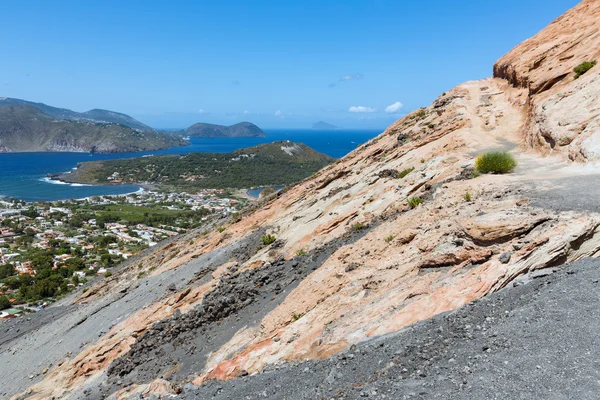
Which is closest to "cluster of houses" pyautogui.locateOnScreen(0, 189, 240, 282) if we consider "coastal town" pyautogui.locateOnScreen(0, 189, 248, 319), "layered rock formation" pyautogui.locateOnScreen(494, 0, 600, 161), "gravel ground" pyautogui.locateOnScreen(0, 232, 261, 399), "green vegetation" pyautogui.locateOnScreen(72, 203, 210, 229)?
"coastal town" pyautogui.locateOnScreen(0, 189, 248, 319)

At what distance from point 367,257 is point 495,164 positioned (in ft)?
19.3

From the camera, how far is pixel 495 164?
1372 cm

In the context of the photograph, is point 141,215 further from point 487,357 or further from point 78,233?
point 487,357

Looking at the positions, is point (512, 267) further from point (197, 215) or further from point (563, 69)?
point (197, 215)

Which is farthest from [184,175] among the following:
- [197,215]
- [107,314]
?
[107,314]

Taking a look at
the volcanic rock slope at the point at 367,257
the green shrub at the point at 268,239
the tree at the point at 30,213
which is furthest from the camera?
the tree at the point at 30,213

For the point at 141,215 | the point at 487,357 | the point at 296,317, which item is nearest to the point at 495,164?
the point at 296,317

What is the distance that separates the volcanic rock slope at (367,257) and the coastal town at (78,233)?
56.5 feet

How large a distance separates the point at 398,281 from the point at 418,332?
8.10ft

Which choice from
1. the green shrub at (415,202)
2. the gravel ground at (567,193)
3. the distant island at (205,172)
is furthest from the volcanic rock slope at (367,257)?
the distant island at (205,172)

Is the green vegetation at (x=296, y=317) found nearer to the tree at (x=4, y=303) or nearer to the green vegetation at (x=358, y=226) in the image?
the green vegetation at (x=358, y=226)

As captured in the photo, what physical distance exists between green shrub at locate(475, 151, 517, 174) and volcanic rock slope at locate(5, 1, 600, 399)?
0.59 metres

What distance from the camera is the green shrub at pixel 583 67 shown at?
17.6 m

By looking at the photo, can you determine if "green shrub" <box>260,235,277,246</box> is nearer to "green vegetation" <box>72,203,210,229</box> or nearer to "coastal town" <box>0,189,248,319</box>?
"coastal town" <box>0,189,248,319</box>
